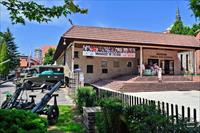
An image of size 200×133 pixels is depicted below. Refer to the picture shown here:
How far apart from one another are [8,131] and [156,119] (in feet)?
6.71

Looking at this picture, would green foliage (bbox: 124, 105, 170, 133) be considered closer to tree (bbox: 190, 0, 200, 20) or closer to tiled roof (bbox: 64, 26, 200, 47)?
tree (bbox: 190, 0, 200, 20)

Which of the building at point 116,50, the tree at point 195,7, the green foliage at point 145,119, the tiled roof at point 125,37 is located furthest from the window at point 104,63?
the green foliage at point 145,119

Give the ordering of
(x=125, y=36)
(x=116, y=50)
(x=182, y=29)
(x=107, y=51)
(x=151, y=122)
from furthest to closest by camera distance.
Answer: (x=182, y=29), (x=125, y=36), (x=116, y=50), (x=107, y=51), (x=151, y=122)

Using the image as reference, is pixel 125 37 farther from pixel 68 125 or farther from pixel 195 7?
pixel 195 7

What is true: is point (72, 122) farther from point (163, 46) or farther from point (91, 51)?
point (163, 46)

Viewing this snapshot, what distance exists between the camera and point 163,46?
94.1 ft

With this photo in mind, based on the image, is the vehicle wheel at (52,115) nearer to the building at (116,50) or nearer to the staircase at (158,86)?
the staircase at (158,86)

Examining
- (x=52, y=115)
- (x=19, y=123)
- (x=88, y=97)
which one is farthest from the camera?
(x=88, y=97)

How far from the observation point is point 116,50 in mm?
27297

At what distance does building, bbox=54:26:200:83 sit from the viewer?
86.1 feet

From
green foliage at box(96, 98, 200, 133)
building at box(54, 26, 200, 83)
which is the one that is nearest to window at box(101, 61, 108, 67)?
building at box(54, 26, 200, 83)

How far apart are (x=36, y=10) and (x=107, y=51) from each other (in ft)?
72.5

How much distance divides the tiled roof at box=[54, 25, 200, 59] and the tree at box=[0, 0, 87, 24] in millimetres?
19700

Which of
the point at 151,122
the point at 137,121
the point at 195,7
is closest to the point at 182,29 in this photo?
the point at 195,7
